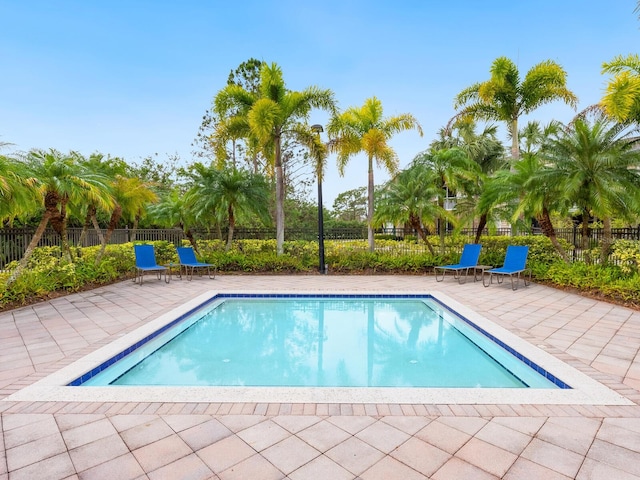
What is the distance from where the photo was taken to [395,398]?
3.17 metres

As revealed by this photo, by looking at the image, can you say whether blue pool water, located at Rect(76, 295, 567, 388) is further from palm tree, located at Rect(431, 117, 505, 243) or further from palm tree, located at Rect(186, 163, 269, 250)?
palm tree, located at Rect(431, 117, 505, 243)

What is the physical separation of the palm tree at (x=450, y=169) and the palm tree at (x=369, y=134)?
150 cm

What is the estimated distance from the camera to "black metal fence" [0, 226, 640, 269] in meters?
11.2

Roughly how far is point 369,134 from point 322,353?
9.88 meters

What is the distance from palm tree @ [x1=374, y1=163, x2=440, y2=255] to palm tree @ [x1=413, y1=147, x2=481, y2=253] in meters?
0.21

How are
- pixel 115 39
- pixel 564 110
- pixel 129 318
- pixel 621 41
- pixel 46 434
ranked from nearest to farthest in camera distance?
pixel 46 434, pixel 129 318, pixel 621 41, pixel 115 39, pixel 564 110

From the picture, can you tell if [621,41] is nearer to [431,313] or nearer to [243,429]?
[431,313]

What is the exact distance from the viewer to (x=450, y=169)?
37.7 ft

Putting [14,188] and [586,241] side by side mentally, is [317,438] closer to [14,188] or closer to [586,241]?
[14,188]

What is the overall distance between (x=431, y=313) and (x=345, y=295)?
204cm

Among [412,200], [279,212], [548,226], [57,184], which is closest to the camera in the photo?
[57,184]

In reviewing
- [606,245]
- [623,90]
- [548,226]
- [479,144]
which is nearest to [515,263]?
[548,226]

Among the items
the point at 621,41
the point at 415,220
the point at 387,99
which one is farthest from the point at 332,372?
the point at 621,41

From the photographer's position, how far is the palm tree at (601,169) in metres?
8.06
